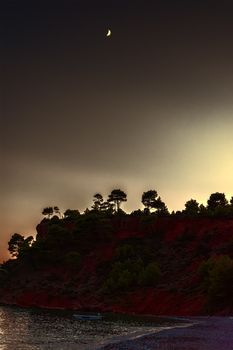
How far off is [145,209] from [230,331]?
116m

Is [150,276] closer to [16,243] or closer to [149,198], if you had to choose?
[149,198]

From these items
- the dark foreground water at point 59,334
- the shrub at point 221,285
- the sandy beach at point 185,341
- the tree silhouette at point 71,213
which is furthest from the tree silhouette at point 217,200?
the sandy beach at point 185,341

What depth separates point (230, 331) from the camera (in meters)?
54.6

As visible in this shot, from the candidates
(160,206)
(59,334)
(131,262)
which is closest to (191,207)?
(160,206)

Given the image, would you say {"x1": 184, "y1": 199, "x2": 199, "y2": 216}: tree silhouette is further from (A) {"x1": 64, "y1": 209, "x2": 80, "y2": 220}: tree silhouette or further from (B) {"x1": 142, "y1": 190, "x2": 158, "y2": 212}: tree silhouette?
(A) {"x1": 64, "y1": 209, "x2": 80, "y2": 220}: tree silhouette

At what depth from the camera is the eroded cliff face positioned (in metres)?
103

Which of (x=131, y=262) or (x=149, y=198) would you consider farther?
(x=149, y=198)

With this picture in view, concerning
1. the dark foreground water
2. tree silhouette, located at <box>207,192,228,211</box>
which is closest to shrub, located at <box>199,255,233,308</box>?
the dark foreground water

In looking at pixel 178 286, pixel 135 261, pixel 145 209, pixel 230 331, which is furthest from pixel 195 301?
pixel 145 209

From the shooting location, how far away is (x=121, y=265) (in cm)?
12506

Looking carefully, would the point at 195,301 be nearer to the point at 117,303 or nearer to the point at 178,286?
the point at 178,286

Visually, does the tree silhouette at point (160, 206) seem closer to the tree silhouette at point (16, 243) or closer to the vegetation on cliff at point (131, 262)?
the vegetation on cliff at point (131, 262)

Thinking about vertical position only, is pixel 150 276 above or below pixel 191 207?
below

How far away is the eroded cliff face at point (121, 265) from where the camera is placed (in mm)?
102938
